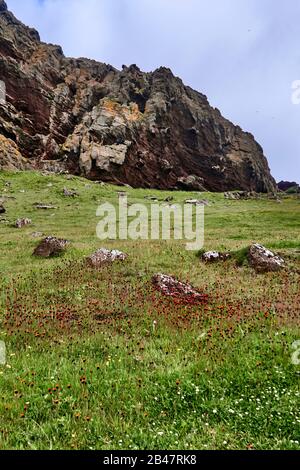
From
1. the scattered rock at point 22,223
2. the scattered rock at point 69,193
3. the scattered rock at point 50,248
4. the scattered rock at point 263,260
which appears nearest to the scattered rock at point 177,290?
the scattered rock at point 263,260

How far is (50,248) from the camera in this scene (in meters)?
26.2

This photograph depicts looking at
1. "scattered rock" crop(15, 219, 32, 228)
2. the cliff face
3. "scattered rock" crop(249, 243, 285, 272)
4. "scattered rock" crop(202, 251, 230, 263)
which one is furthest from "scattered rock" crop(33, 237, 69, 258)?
the cliff face

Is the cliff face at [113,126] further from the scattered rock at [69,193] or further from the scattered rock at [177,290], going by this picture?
the scattered rock at [177,290]

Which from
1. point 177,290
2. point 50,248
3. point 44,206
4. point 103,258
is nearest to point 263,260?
point 177,290

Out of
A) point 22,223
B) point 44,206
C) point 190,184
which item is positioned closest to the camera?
point 22,223

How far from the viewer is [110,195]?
7475cm

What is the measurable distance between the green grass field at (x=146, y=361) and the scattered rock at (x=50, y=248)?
5.63 m

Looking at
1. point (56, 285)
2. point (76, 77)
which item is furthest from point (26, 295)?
point (76, 77)

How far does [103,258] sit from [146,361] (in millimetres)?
13000

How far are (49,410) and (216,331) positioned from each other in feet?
18.9

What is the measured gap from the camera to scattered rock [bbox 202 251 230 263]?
23.1 m

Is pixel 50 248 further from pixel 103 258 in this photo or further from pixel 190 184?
pixel 190 184

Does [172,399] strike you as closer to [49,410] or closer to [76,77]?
[49,410]

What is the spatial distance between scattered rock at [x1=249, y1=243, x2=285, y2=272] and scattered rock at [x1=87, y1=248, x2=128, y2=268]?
24.8 feet
